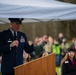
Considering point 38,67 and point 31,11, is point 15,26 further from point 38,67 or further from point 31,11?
point 38,67

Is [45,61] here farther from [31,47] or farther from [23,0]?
[23,0]

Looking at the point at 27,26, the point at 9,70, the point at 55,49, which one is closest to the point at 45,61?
the point at 9,70

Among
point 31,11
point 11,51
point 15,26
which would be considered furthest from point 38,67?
point 31,11

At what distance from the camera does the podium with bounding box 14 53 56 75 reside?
5363 millimetres

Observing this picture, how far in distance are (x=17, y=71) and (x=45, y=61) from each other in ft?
4.09

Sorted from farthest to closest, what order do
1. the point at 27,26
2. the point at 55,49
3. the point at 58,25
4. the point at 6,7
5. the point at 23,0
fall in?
the point at 58,25
the point at 27,26
the point at 55,49
the point at 23,0
the point at 6,7

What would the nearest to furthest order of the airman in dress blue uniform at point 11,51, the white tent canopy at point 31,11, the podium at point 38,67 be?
the white tent canopy at point 31,11, the podium at point 38,67, the airman in dress blue uniform at point 11,51

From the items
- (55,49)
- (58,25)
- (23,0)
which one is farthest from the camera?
(58,25)

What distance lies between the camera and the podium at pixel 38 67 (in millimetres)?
5363

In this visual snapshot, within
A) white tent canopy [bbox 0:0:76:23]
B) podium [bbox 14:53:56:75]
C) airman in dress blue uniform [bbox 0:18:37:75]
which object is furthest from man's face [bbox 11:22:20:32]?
podium [bbox 14:53:56:75]

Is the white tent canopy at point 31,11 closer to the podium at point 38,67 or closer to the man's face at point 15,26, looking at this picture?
the man's face at point 15,26

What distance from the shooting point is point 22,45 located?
615 cm

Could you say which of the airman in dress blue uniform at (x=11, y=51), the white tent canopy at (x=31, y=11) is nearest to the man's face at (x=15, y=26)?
the airman in dress blue uniform at (x=11, y=51)

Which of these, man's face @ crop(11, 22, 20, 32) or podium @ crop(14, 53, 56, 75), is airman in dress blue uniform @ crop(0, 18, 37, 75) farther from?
podium @ crop(14, 53, 56, 75)
